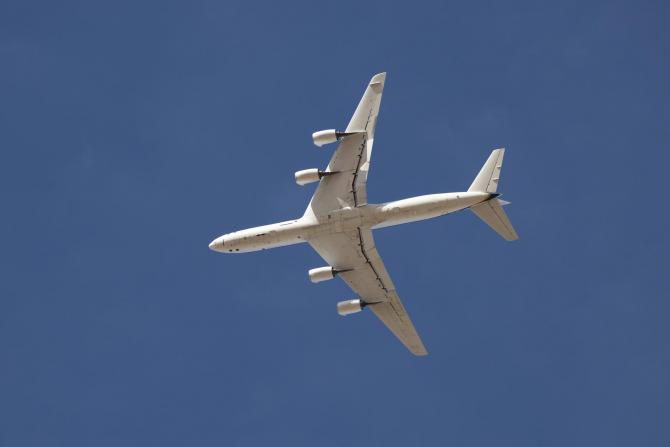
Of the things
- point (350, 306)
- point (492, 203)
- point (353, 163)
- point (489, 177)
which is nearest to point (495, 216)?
point (492, 203)

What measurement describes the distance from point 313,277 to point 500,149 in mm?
16431

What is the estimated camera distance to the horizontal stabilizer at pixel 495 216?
76.7 metres

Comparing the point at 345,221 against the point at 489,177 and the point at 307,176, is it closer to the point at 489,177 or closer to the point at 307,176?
the point at 307,176

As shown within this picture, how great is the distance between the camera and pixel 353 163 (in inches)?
3068

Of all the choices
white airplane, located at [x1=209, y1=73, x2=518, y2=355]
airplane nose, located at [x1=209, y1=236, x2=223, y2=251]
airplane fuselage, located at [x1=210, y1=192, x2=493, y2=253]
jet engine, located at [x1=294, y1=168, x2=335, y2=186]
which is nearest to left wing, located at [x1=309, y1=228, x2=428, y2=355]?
white airplane, located at [x1=209, y1=73, x2=518, y2=355]

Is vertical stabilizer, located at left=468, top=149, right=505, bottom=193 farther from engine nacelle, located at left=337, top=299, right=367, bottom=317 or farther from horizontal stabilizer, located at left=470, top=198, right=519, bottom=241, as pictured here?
engine nacelle, located at left=337, top=299, right=367, bottom=317

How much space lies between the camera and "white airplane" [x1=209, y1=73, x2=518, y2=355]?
76.4 m

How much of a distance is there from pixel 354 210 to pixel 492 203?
955 centimetres

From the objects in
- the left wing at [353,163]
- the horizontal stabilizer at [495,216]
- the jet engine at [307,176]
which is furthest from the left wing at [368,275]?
the horizontal stabilizer at [495,216]

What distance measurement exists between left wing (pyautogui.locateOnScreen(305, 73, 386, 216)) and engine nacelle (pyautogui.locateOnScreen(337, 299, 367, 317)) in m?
9.49

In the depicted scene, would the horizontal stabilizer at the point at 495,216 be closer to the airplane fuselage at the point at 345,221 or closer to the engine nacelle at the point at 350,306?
the airplane fuselage at the point at 345,221

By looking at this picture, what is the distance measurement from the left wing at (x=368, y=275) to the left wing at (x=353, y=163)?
2534 millimetres

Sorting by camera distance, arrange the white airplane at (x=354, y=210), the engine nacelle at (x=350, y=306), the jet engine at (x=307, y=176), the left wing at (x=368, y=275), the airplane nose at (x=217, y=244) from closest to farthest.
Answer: the white airplane at (x=354, y=210), the jet engine at (x=307, y=176), the airplane nose at (x=217, y=244), the left wing at (x=368, y=275), the engine nacelle at (x=350, y=306)

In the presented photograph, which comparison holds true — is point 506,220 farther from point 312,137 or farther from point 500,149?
point 312,137
